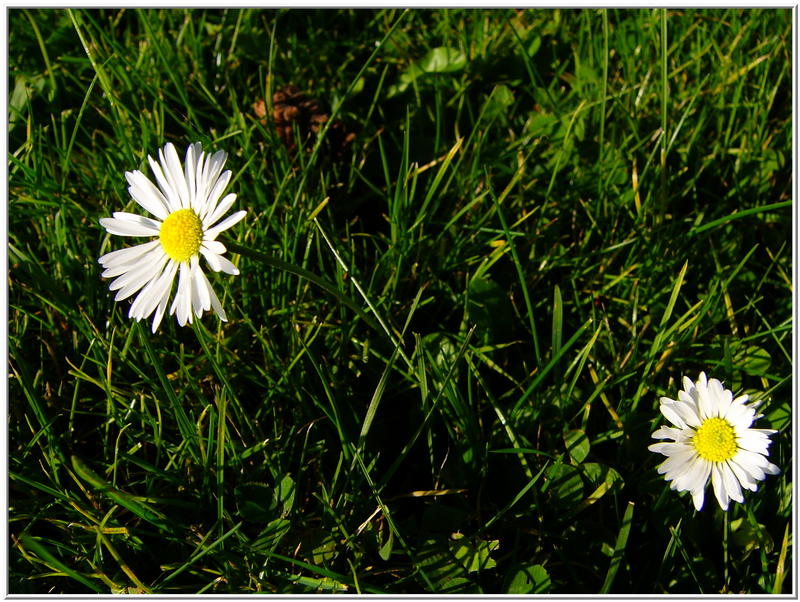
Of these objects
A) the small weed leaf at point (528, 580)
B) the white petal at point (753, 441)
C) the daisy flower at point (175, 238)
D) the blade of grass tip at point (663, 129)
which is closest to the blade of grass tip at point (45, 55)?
the daisy flower at point (175, 238)

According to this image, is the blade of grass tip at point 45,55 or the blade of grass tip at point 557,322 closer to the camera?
the blade of grass tip at point 557,322

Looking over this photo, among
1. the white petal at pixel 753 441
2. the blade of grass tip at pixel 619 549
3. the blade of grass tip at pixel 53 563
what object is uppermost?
the white petal at pixel 753 441

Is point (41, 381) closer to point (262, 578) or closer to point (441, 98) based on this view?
point (262, 578)

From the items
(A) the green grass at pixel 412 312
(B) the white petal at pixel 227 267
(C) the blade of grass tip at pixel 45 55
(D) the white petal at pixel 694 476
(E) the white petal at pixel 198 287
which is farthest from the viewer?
(C) the blade of grass tip at pixel 45 55

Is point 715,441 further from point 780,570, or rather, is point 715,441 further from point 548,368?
point 548,368

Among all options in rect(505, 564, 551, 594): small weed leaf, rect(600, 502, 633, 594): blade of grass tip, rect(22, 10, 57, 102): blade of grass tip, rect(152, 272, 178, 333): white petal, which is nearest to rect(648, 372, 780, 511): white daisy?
rect(600, 502, 633, 594): blade of grass tip

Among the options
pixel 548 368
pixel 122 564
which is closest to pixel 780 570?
pixel 548 368

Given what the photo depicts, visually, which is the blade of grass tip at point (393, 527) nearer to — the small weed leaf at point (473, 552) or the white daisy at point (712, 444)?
the small weed leaf at point (473, 552)

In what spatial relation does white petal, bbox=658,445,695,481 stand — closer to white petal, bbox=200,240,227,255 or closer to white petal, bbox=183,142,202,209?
white petal, bbox=200,240,227,255
